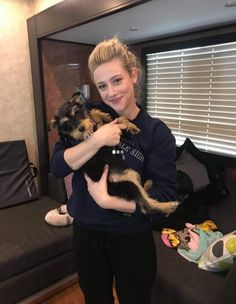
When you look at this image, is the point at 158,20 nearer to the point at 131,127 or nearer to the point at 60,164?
the point at 131,127

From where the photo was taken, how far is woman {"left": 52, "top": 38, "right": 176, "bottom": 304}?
3.12 feet

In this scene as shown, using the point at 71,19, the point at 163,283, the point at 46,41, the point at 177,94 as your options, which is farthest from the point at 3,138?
the point at 163,283

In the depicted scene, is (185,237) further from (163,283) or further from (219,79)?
(219,79)

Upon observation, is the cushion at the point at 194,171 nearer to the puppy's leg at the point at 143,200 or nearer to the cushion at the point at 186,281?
the cushion at the point at 186,281

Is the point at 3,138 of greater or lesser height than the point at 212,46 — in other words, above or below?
below

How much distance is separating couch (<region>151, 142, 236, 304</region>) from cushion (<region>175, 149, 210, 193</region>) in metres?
0.04

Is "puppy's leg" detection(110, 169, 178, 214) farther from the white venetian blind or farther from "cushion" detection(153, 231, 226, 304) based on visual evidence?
the white venetian blind

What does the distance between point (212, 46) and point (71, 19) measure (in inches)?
47.6

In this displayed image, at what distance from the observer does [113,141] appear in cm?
94

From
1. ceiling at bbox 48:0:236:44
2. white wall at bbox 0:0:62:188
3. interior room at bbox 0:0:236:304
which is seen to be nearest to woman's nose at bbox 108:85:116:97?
interior room at bbox 0:0:236:304

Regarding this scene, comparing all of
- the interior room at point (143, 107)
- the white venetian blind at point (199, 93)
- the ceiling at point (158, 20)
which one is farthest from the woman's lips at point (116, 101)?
the white venetian blind at point (199, 93)

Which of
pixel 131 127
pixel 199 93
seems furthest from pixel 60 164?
pixel 199 93

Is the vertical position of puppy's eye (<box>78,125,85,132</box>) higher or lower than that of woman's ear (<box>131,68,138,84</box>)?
lower

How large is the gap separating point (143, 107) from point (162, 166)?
1.38 metres
